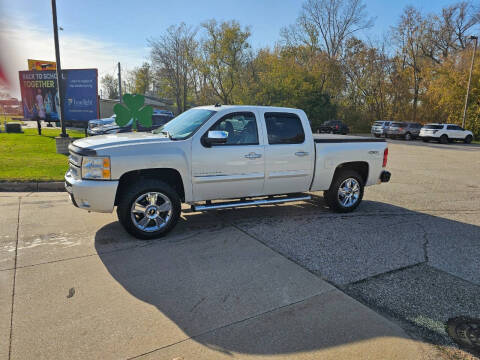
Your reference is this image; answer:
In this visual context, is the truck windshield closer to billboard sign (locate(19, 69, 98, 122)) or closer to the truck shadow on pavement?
the truck shadow on pavement

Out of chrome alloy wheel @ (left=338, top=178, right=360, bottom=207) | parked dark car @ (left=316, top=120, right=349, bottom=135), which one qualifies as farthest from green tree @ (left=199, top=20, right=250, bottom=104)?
chrome alloy wheel @ (left=338, top=178, right=360, bottom=207)

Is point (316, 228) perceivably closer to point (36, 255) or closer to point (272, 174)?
point (272, 174)

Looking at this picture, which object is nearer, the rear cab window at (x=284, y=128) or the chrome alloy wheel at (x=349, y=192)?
the rear cab window at (x=284, y=128)

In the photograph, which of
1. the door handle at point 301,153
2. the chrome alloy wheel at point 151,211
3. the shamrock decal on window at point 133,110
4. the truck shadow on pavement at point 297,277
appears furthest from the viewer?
the shamrock decal on window at point 133,110

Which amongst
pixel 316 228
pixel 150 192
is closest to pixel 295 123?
pixel 316 228

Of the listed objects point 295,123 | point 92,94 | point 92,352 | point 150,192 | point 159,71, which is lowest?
point 92,352

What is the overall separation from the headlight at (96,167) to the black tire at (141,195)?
0.38 meters

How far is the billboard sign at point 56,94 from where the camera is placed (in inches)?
708

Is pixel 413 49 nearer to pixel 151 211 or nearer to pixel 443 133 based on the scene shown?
pixel 443 133

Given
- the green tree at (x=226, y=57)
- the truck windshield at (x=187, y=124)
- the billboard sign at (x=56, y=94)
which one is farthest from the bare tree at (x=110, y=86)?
the truck windshield at (x=187, y=124)

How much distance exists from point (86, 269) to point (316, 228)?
3.39m

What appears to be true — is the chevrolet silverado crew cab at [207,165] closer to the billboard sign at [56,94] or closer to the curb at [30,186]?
the curb at [30,186]

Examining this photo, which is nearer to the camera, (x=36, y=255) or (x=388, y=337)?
(x=388, y=337)

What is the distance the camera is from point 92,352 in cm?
253
